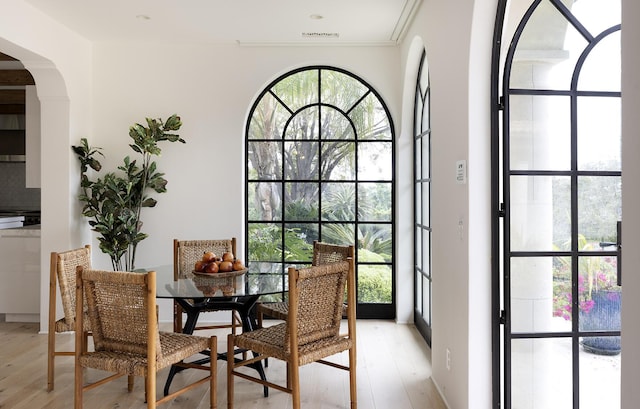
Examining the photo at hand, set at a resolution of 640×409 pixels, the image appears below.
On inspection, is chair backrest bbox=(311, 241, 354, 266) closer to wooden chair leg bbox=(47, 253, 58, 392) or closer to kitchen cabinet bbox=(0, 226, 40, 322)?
wooden chair leg bbox=(47, 253, 58, 392)

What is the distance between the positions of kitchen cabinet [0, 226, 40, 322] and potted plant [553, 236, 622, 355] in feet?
15.1

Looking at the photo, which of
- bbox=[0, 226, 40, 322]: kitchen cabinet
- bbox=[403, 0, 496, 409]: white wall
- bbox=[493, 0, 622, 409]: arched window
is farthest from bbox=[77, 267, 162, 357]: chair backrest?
bbox=[0, 226, 40, 322]: kitchen cabinet

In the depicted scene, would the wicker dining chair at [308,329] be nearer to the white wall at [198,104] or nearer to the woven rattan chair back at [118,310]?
the woven rattan chair back at [118,310]

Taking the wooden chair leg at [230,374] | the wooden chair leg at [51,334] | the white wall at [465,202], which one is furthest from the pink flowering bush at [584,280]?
the wooden chair leg at [51,334]

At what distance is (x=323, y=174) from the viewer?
5066mm

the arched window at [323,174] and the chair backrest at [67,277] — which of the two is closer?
the chair backrest at [67,277]

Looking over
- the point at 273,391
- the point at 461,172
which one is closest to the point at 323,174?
the point at 273,391

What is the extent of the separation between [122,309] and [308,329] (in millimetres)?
933

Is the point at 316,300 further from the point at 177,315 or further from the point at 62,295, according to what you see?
the point at 62,295

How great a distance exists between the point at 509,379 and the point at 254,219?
3132 millimetres

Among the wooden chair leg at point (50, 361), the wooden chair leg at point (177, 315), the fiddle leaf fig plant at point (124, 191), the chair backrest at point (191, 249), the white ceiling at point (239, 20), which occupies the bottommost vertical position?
the wooden chair leg at point (50, 361)

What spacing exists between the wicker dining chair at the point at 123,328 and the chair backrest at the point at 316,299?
643mm

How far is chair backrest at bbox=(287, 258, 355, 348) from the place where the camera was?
2.54 meters

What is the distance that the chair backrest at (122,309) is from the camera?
7.71 feet
